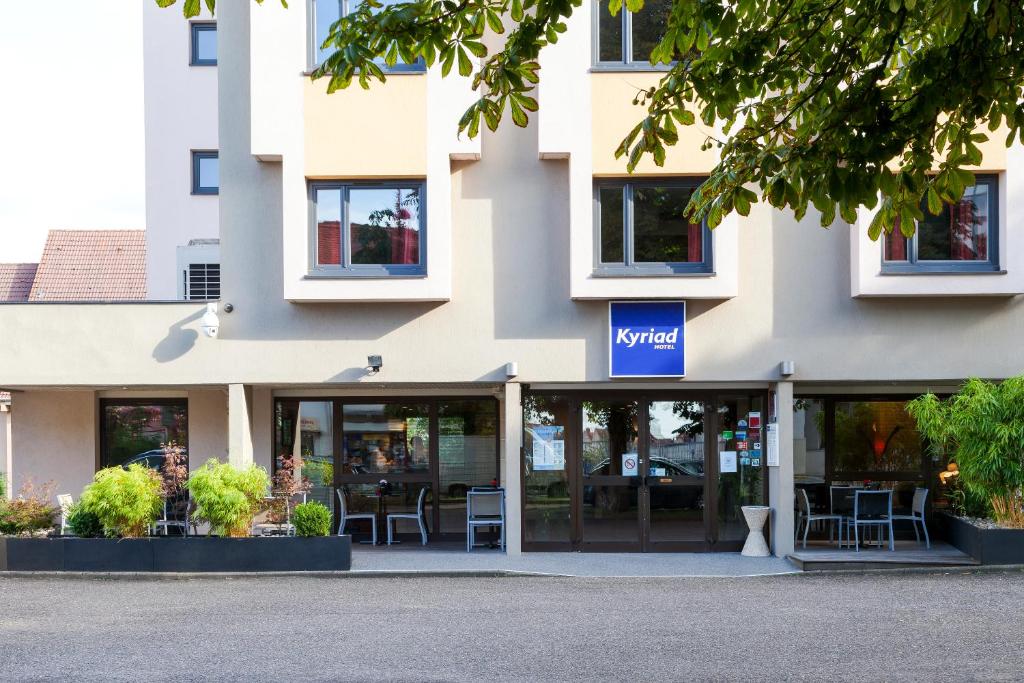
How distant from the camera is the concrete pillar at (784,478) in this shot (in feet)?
47.4

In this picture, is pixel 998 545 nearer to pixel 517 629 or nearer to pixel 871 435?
pixel 871 435

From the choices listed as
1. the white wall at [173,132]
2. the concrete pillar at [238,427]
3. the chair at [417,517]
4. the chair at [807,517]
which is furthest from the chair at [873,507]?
the white wall at [173,132]

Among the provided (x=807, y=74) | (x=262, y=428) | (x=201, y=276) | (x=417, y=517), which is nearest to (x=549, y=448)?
(x=417, y=517)

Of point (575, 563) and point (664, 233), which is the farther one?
point (664, 233)

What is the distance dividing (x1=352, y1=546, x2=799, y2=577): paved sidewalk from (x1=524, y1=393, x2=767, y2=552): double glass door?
1.10ft

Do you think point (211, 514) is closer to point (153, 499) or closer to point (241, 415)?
point (153, 499)

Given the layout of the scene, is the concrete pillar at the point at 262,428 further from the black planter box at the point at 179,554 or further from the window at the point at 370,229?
the black planter box at the point at 179,554

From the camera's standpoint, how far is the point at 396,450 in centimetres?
1684

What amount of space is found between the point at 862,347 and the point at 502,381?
15.8 feet

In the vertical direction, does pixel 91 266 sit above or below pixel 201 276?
above

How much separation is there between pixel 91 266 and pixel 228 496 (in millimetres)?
22652

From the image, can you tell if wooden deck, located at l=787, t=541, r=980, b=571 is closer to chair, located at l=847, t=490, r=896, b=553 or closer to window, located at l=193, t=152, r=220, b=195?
chair, located at l=847, t=490, r=896, b=553

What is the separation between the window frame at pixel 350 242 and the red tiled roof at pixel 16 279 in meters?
23.3

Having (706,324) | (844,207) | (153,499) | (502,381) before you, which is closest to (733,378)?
(706,324)
